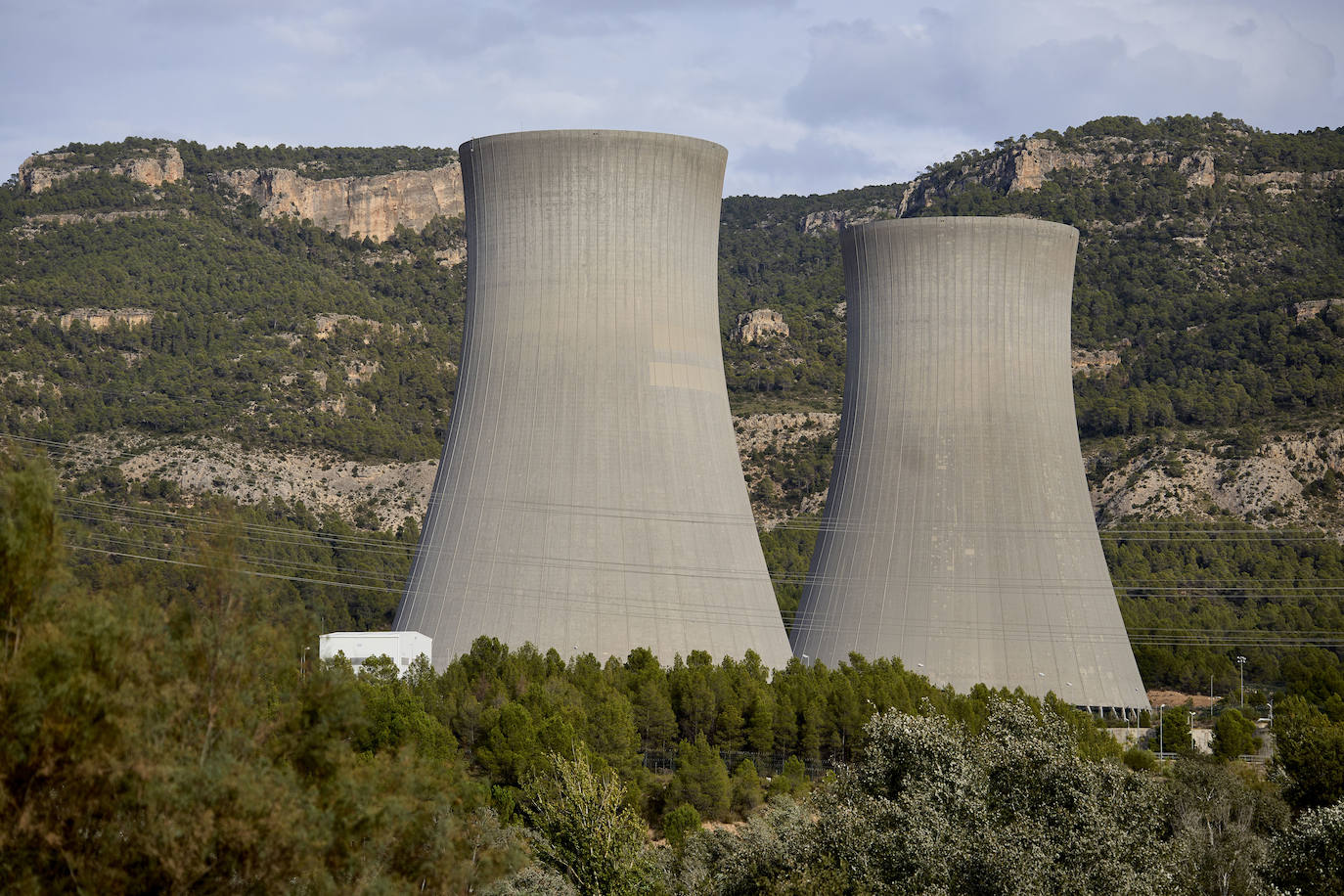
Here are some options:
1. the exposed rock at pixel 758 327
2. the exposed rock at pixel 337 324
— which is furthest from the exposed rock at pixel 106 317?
the exposed rock at pixel 758 327

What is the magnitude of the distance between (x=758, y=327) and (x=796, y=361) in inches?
98.5

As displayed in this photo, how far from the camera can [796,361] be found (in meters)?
70.4

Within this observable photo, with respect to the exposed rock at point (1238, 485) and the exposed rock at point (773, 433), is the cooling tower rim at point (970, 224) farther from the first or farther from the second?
the exposed rock at point (773, 433)

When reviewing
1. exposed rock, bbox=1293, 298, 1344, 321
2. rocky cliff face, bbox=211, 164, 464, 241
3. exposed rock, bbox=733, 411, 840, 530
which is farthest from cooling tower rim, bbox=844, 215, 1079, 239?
rocky cliff face, bbox=211, 164, 464, 241

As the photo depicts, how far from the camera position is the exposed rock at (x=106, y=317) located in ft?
218

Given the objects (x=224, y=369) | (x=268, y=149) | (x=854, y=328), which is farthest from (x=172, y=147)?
(x=854, y=328)

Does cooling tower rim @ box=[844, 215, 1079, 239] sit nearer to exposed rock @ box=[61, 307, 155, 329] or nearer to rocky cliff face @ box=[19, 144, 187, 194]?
exposed rock @ box=[61, 307, 155, 329]

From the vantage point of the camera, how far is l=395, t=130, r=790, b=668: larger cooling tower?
2466cm

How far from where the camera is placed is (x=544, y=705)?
2345 centimetres

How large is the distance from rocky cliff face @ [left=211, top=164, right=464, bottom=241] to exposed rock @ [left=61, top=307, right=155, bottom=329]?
17.4 metres

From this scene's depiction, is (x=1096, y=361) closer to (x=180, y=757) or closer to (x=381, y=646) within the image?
(x=381, y=646)

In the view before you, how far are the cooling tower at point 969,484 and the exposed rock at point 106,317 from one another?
150 ft

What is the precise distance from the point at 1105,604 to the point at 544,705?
35.0 ft

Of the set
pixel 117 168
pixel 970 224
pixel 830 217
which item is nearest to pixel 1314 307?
pixel 830 217
